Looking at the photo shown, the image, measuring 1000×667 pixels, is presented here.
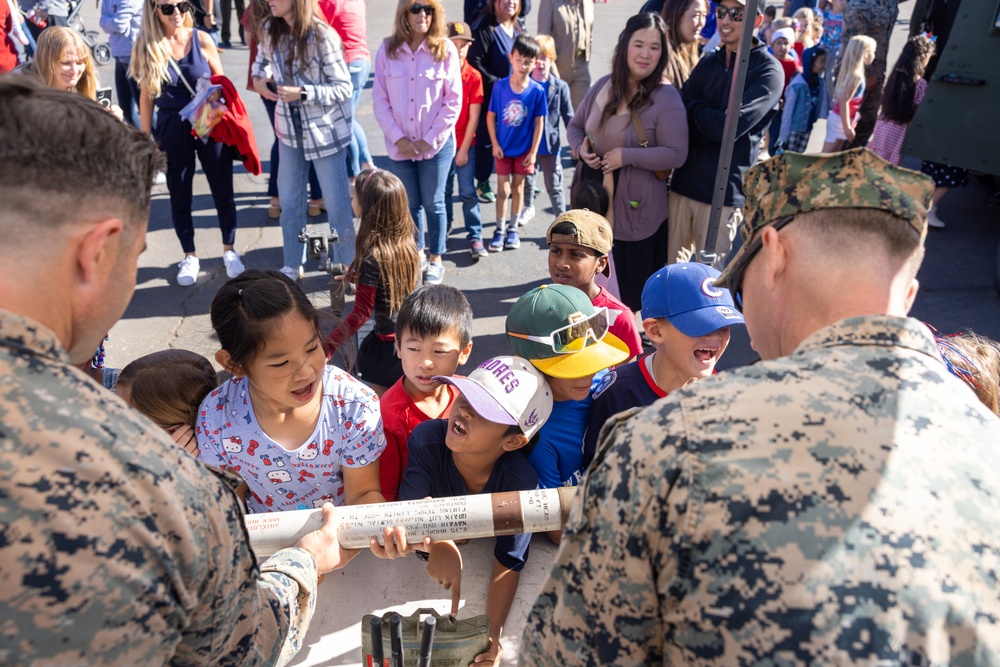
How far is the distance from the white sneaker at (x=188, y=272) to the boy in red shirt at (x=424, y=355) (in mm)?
3476

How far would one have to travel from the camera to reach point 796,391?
3.86 ft

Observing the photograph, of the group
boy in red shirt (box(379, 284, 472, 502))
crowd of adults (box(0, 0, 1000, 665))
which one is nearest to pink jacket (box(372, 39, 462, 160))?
boy in red shirt (box(379, 284, 472, 502))

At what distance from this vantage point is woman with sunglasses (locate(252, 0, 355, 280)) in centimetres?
489

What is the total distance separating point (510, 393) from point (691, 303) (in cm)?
78

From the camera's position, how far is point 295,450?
2.33 meters

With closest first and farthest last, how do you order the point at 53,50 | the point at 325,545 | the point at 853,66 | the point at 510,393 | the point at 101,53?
the point at 325,545, the point at 510,393, the point at 53,50, the point at 853,66, the point at 101,53

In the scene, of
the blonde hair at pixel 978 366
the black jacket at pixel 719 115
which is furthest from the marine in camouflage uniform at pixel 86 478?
the black jacket at pixel 719 115

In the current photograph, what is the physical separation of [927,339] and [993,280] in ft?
18.9

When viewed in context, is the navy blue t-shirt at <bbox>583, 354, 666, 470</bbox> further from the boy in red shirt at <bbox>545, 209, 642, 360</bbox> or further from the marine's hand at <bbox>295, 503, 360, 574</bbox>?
the marine's hand at <bbox>295, 503, 360, 574</bbox>

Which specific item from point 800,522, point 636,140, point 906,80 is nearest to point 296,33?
point 636,140

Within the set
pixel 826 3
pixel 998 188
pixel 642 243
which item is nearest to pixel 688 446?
pixel 642 243

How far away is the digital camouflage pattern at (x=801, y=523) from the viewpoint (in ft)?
3.49

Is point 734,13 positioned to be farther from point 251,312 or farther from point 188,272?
point 188,272

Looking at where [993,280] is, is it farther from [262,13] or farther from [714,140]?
[262,13]
